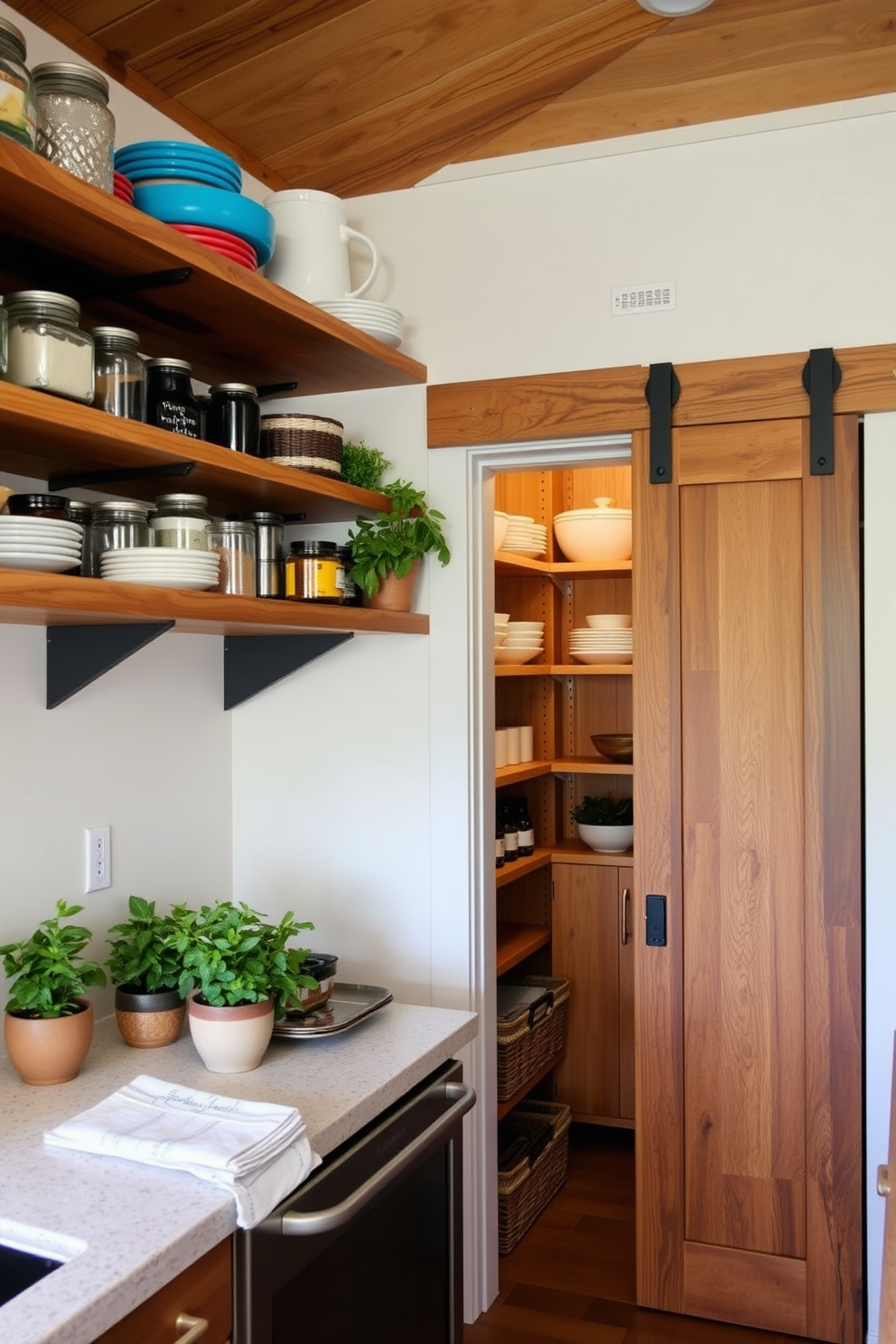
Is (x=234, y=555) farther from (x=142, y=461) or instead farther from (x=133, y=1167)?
(x=133, y=1167)

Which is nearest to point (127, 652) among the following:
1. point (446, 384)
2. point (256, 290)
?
point (256, 290)

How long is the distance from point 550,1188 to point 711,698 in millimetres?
1619

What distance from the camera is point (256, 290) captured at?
2.06 m

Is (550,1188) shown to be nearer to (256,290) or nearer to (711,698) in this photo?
(711,698)

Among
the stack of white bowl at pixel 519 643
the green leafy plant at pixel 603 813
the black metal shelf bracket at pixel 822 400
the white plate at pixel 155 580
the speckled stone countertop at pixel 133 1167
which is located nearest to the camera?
the speckled stone countertop at pixel 133 1167

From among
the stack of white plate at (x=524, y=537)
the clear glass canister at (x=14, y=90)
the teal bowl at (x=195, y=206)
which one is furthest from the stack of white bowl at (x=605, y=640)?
the clear glass canister at (x=14, y=90)

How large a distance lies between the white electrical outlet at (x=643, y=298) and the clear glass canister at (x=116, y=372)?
1.20 meters

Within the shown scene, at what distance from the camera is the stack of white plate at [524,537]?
3.66 meters

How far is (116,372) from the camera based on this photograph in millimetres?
1846

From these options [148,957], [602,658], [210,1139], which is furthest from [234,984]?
[602,658]

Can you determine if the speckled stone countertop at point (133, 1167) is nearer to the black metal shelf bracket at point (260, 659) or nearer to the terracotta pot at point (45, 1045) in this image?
the terracotta pot at point (45, 1045)

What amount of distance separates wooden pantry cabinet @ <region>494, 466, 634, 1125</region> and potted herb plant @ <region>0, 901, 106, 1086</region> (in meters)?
1.64

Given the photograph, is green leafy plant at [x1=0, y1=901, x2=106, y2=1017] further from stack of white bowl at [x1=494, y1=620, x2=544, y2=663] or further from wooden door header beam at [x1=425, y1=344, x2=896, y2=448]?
stack of white bowl at [x1=494, y1=620, x2=544, y2=663]

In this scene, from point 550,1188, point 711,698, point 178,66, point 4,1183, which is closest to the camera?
point 4,1183
